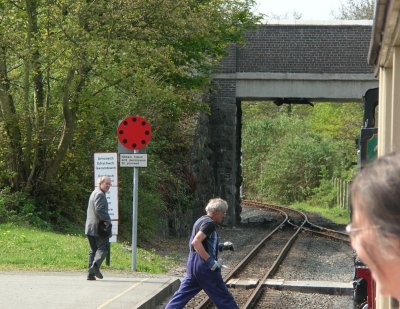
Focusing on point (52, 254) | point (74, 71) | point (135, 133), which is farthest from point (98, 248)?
point (74, 71)

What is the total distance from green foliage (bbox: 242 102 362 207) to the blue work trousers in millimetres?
46095

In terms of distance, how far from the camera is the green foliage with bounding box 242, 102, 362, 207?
194 ft

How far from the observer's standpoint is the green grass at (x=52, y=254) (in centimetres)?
1684

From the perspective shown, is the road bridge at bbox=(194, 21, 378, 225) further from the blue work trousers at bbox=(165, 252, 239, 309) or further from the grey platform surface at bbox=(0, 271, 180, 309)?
the blue work trousers at bbox=(165, 252, 239, 309)

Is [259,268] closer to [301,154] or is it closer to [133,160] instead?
[133,160]

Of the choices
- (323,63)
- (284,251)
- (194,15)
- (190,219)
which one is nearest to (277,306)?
(284,251)

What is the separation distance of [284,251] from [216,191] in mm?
14574

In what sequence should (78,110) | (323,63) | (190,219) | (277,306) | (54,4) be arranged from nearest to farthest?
(277,306) → (54,4) → (78,110) → (190,219) → (323,63)

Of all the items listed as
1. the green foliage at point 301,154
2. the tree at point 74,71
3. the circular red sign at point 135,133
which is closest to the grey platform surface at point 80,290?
the circular red sign at point 135,133

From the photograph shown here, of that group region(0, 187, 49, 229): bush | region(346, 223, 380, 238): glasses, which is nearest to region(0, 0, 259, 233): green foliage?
region(0, 187, 49, 229): bush

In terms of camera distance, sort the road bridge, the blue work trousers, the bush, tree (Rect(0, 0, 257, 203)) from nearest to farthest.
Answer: the blue work trousers, tree (Rect(0, 0, 257, 203)), the bush, the road bridge

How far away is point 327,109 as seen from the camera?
6347 cm

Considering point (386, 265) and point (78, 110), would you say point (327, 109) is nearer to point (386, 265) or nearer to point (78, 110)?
point (78, 110)

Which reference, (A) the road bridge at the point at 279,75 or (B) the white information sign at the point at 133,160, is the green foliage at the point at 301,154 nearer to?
(A) the road bridge at the point at 279,75
